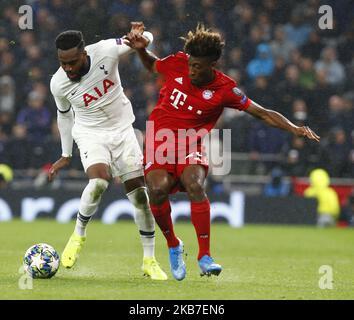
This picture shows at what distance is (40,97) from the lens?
15.5 meters

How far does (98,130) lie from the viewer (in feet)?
27.7

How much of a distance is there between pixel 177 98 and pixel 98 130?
35.5 inches

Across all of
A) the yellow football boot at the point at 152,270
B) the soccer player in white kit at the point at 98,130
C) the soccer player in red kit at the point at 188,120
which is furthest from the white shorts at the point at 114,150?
the yellow football boot at the point at 152,270

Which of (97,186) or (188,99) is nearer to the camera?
(188,99)

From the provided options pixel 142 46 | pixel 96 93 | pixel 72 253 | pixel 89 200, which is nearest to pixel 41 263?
pixel 72 253

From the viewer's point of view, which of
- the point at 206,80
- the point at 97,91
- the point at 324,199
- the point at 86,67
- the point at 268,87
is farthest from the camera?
the point at 324,199

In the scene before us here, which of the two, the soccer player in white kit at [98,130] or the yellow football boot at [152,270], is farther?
the soccer player in white kit at [98,130]

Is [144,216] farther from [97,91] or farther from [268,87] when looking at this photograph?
[268,87]

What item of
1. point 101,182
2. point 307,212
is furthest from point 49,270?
point 307,212

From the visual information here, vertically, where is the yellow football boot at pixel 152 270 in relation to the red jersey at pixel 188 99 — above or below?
below

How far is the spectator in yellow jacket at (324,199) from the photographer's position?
15812 millimetres

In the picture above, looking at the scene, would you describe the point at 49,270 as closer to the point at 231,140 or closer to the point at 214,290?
the point at 214,290

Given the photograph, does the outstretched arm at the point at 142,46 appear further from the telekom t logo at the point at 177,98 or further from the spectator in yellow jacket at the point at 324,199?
the spectator in yellow jacket at the point at 324,199

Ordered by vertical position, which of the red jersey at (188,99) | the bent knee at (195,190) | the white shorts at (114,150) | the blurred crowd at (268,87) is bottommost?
the bent knee at (195,190)
